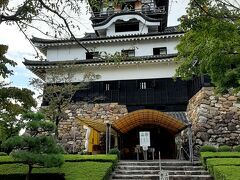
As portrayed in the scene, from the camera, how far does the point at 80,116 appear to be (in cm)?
2416

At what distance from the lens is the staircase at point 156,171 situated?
523 inches

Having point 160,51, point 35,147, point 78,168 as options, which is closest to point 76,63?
point 160,51

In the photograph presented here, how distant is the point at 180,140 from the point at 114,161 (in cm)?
765

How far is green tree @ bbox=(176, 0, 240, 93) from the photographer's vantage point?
10.8 meters

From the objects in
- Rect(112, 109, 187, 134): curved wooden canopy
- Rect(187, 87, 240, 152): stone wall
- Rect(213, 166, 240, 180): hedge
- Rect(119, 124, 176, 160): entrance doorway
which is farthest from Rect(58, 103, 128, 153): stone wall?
Rect(213, 166, 240, 180): hedge

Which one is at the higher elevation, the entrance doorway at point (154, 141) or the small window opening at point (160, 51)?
the small window opening at point (160, 51)

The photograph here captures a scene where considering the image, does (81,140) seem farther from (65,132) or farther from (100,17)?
(100,17)

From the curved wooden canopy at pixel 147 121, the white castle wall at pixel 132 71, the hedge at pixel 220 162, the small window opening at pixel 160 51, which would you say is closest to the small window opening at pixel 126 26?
the small window opening at pixel 160 51

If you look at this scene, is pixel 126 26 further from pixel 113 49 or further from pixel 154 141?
pixel 154 141

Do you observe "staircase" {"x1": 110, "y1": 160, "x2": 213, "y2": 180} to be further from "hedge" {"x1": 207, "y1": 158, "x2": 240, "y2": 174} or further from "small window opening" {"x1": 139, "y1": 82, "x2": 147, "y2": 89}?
"small window opening" {"x1": 139, "y1": 82, "x2": 147, "y2": 89}

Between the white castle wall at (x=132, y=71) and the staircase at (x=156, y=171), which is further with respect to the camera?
the white castle wall at (x=132, y=71)

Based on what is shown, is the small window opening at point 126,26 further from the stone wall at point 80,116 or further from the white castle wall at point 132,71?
the stone wall at point 80,116

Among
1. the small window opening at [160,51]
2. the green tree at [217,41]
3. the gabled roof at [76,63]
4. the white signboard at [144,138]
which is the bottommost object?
the white signboard at [144,138]

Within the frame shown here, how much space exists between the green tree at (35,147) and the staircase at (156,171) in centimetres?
308
